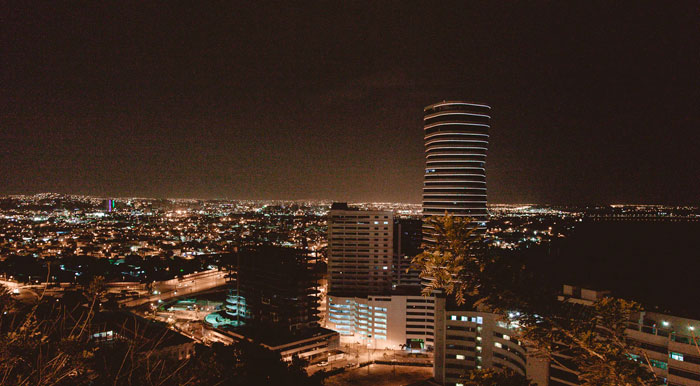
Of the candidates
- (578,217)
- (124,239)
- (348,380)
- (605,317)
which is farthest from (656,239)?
(124,239)

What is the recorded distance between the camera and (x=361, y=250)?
1195 inches

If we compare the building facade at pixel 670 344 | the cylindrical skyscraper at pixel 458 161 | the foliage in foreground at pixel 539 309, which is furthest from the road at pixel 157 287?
the foliage in foreground at pixel 539 309

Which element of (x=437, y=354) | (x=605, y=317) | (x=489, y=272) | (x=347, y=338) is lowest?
(x=347, y=338)

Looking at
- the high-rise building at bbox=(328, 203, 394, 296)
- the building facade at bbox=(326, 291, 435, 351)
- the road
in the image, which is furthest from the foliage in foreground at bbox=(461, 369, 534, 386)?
the road

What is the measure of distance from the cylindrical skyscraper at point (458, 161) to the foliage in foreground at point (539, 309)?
26.3m

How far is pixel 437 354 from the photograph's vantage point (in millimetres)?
18422

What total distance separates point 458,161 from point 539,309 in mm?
27434

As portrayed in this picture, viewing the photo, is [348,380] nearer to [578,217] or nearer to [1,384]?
[1,384]

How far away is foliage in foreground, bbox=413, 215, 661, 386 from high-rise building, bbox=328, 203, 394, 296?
26.9 meters

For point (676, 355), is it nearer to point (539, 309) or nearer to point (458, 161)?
point (539, 309)

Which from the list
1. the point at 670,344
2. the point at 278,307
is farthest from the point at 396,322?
the point at 670,344

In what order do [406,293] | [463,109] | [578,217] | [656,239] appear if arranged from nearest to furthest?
[406,293] → [463,109] → [656,239] → [578,217]

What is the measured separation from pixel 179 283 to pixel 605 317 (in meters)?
43.9

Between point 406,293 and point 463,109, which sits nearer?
point 406,293
